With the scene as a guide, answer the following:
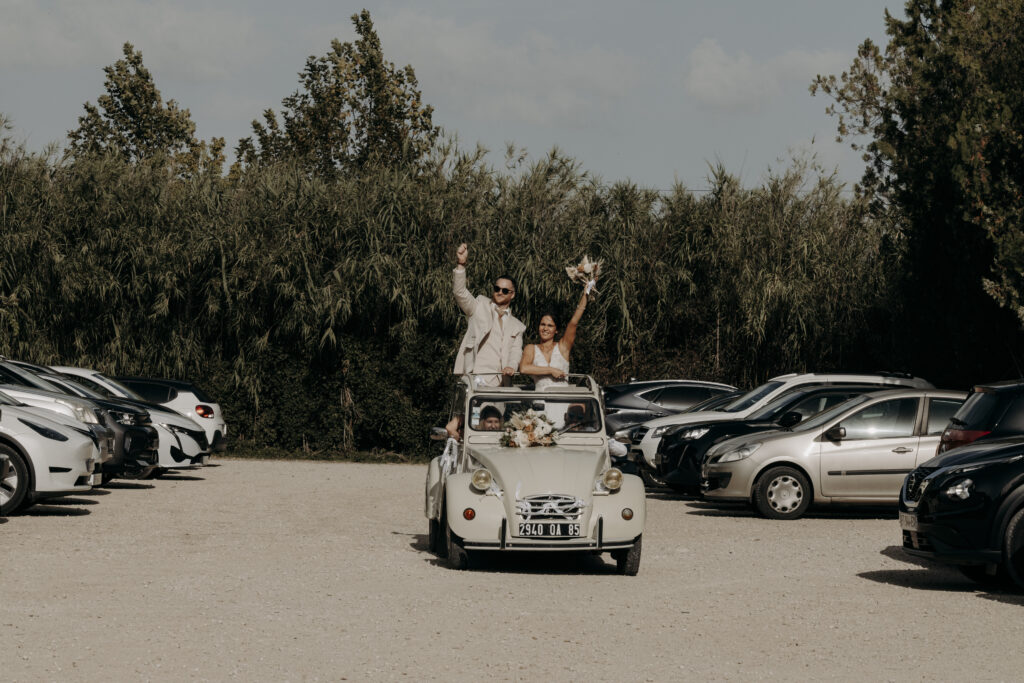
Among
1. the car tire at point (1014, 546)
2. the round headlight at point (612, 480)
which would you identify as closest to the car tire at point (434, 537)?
the round headlight at point (612, 480)

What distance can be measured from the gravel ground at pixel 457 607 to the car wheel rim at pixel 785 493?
2.68 ft

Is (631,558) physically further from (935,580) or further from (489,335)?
(489,335)

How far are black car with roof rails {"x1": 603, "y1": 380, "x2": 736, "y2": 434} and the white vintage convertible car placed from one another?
11.4 m

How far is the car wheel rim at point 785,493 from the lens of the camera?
1727 cm

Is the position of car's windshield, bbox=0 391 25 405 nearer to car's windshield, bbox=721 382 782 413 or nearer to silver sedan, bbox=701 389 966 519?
silver sedan, bbox=701 389 966 519

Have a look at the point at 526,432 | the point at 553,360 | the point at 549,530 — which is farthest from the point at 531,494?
the point at 553,360

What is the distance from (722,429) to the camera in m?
19.2

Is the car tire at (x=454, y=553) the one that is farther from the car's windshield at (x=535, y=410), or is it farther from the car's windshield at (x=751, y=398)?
the car's windshield at (x=751, y=398)

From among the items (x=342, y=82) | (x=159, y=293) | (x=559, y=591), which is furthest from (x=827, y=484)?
(x=342, y=82)

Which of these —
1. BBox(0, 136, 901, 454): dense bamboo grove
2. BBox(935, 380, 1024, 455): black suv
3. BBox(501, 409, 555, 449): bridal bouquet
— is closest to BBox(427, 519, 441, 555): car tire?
BBox(501, 409, 555, 449): bridal bouquet

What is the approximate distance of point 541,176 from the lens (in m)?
29.8

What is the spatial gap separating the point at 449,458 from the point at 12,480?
5.45 metres

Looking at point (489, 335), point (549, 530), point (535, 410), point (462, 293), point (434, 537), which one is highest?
point (462, 293)

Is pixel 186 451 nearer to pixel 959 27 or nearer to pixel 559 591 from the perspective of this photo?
pixel 559 591
